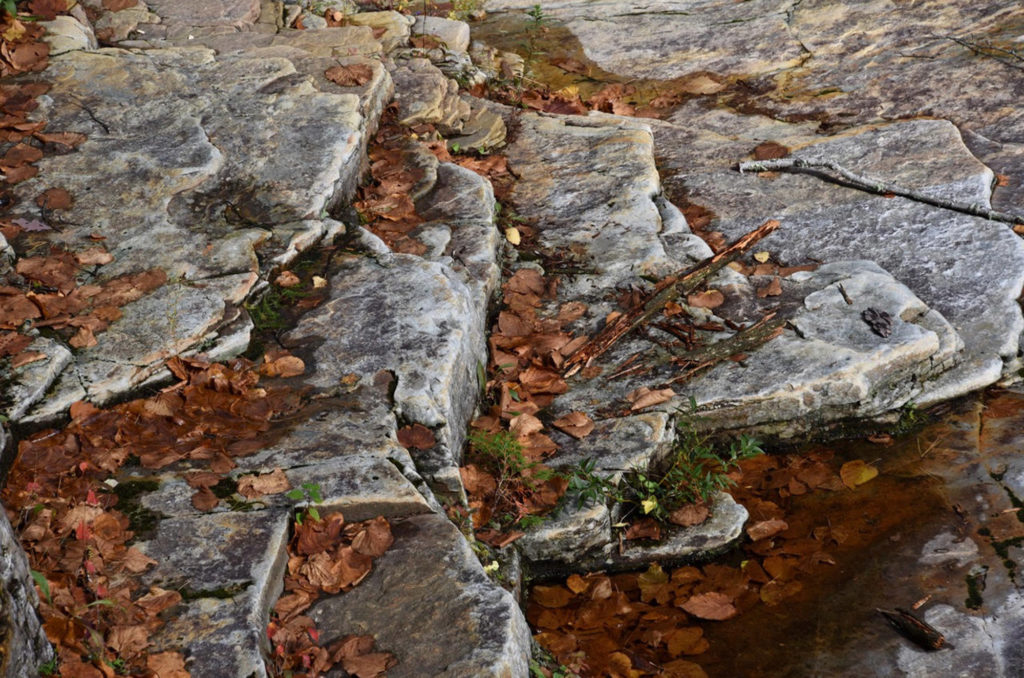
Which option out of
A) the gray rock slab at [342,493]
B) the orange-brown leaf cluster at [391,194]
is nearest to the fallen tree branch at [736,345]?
the orange-brown leaf cluster at [391,194]

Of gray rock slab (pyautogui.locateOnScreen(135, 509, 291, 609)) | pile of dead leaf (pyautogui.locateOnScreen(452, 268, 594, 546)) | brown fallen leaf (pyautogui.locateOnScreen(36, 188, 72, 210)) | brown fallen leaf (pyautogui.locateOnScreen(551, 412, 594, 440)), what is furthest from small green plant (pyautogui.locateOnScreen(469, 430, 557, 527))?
brown fallen leaf (pyautogui.locateOnScreen(36, 188, 72, 210))

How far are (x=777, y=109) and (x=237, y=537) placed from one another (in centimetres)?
522

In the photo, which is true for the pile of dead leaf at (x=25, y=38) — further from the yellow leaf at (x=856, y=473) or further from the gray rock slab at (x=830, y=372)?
the yellow leaf at (x=856, y=473)

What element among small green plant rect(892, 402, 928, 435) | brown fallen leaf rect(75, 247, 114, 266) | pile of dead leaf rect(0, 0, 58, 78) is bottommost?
small green plant rect(892, 402, 928, 435)

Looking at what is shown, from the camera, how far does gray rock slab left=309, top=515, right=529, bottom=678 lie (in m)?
2.67

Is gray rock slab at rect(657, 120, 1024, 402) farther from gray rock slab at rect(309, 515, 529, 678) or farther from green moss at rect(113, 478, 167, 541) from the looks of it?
green moss at rect(113, 478, 167, 541)

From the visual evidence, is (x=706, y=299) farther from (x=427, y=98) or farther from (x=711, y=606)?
(x=427, y=98)

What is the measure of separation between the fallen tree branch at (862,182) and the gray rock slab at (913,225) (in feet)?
0.15

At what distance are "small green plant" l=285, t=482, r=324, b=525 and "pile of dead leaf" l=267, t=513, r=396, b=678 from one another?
15mm

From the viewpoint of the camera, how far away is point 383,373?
367 cm

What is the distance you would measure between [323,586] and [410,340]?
3.92ft

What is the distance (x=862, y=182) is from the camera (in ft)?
17.7

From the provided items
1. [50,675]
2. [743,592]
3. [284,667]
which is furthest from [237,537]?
[743,592]

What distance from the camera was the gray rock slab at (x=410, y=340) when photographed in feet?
11.6
